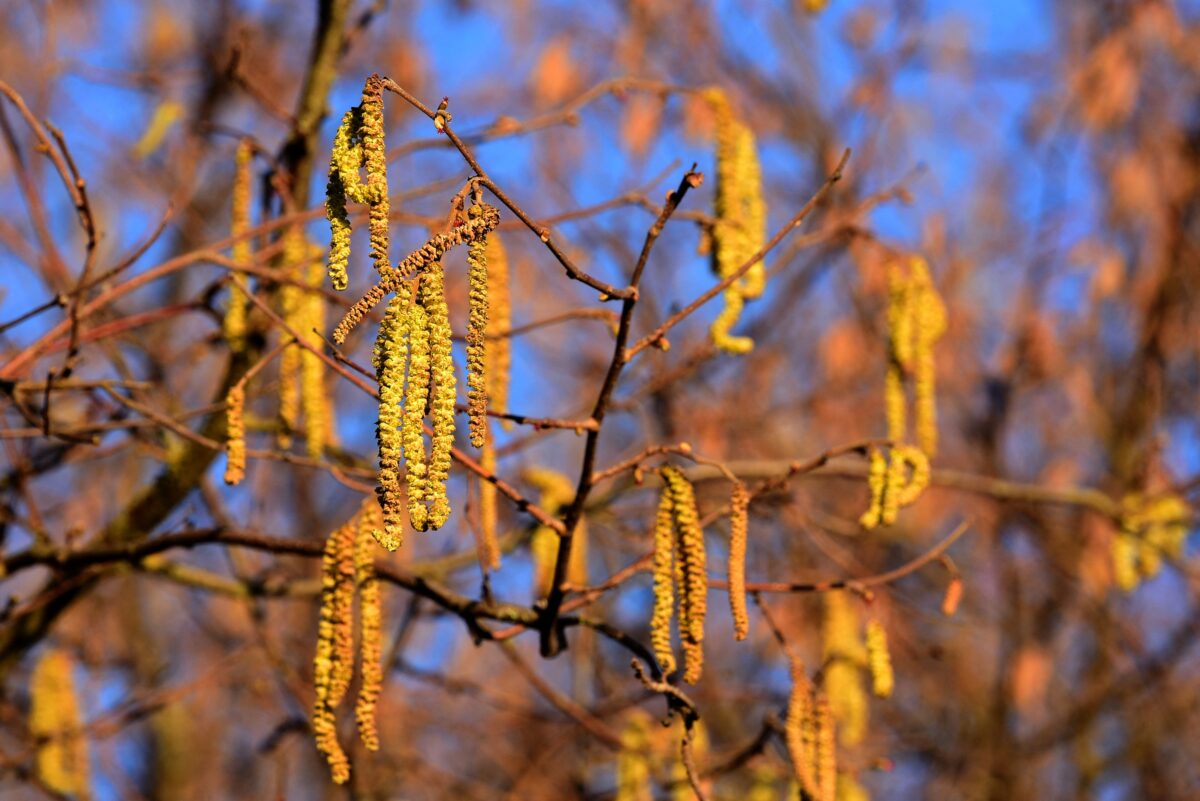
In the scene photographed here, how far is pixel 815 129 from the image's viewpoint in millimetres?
6742

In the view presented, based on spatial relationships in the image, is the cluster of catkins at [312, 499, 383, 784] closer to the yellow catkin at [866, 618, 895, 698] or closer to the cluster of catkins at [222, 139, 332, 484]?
the cluster of catkins at [222, 139, 332, 484]

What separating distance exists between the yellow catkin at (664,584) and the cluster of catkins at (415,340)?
607 millimetres

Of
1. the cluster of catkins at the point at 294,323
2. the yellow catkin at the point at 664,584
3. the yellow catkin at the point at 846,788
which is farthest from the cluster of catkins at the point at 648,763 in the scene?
the cluster of catkins at the point at 294,323

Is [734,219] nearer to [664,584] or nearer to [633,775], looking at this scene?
[664,584]

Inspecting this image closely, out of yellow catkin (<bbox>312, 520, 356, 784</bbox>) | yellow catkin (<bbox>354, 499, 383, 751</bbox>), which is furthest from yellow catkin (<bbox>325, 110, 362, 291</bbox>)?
yellow catkin (<bbox>312, 520, 356, 784</bbox>)

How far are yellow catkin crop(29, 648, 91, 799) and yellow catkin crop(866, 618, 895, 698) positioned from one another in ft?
6.53

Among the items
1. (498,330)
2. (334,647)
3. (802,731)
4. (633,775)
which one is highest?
(498,330)

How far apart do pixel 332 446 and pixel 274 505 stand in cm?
423

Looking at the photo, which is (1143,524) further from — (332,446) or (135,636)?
(135,636)

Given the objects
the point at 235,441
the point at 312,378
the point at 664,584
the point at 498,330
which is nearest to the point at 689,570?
the point at 664,584

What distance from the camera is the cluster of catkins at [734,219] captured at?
276 centimetres

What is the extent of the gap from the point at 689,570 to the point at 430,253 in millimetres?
776

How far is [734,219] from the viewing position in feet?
9.17

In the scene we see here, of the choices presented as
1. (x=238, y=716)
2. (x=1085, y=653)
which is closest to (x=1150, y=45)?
(x=1085, y=653)
